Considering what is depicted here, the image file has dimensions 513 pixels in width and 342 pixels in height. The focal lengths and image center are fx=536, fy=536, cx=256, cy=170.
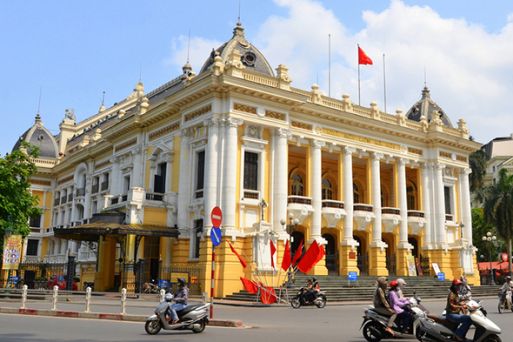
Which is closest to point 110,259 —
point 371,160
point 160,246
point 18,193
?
point 160,246

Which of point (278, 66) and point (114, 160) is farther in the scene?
point (114, 160)

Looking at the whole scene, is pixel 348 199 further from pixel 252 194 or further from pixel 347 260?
pixel 252 194

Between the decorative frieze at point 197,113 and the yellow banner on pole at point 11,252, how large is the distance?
11673 millimetres

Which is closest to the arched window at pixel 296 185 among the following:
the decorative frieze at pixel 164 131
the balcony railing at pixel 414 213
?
the balcony railing at pixel 414 213

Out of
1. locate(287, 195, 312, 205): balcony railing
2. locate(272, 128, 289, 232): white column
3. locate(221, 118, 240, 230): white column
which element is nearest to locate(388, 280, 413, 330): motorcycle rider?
locate(221, 118, 240, 230): white column

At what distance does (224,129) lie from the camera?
2981 centimetres

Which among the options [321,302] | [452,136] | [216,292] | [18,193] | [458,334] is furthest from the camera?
[452,136]

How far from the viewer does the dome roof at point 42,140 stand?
5812 cm

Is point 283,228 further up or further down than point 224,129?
further down

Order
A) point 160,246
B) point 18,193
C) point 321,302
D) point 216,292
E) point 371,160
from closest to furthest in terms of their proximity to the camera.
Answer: point 321,302 → point 216,292 → point 18,193 → point 160,246 → point 371,160

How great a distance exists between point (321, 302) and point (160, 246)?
12259mm

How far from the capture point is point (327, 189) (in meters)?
40.4

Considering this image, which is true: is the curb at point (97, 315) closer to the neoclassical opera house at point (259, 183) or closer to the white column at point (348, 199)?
the neoclassical opera house at point (259, 183)

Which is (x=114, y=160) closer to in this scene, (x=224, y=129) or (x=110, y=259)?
(x=110, y=259)
